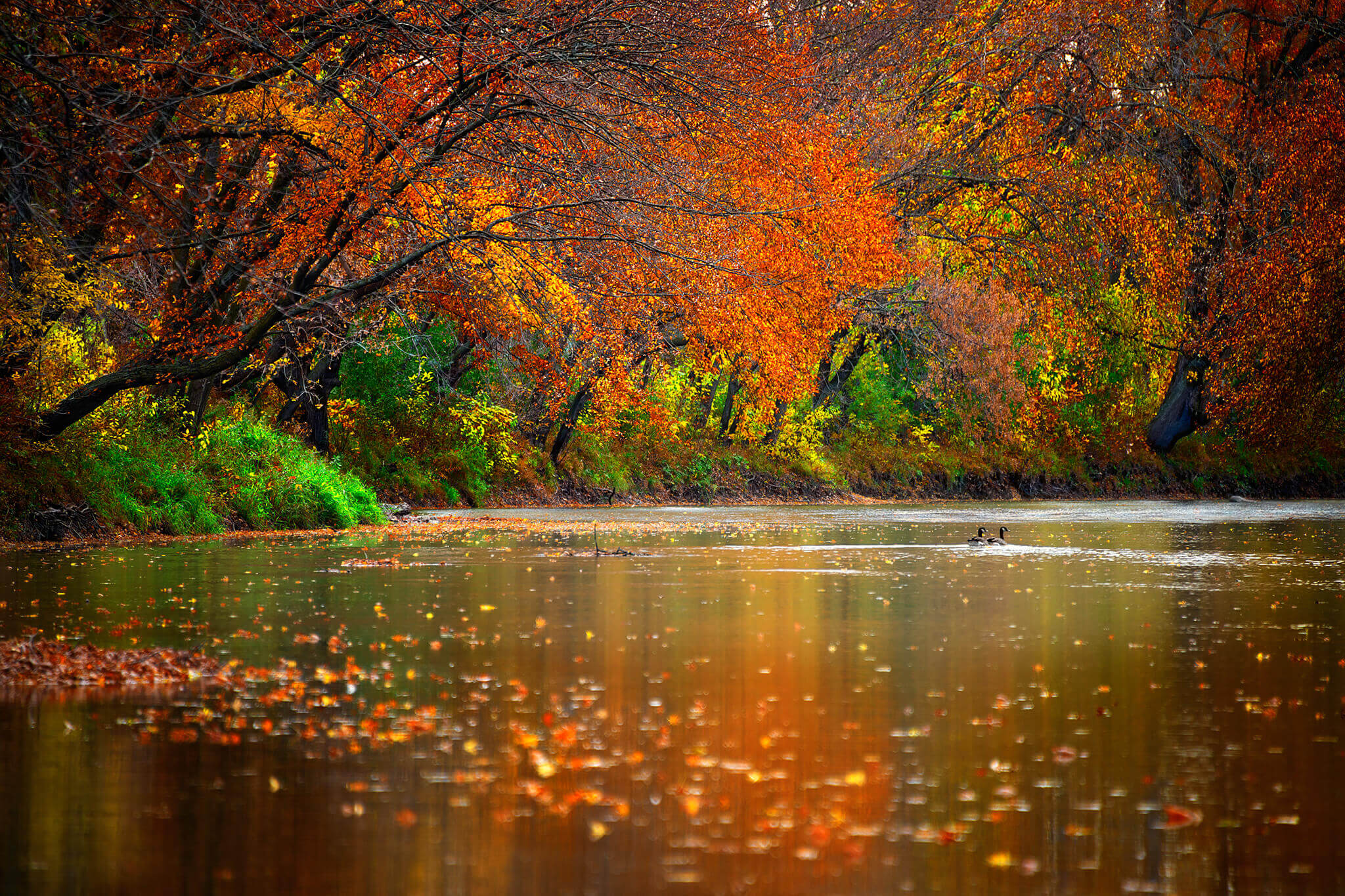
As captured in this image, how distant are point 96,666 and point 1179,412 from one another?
34608 millimetres

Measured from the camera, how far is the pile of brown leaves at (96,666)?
8.22 meters

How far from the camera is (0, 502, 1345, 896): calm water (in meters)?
4.64

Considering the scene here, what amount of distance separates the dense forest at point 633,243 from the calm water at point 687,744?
4567mm

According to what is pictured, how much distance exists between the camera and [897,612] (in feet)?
39.6

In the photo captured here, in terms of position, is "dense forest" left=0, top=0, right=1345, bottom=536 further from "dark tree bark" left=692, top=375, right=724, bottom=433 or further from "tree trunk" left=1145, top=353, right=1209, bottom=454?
"dark tree bark" left=692, top=375, right=724, bottom=433

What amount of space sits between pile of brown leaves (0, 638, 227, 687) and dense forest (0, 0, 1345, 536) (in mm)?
3806

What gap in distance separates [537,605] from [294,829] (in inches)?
297

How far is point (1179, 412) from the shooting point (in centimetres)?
3912

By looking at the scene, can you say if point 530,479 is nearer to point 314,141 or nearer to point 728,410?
point 728,410

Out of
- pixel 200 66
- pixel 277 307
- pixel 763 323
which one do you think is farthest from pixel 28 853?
pixel 763 323

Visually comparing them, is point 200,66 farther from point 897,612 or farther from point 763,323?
point 763,323

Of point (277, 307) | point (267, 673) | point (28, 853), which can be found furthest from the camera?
point (277, 307)

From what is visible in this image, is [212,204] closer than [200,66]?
No

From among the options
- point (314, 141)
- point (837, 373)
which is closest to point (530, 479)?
point (837, 373)
